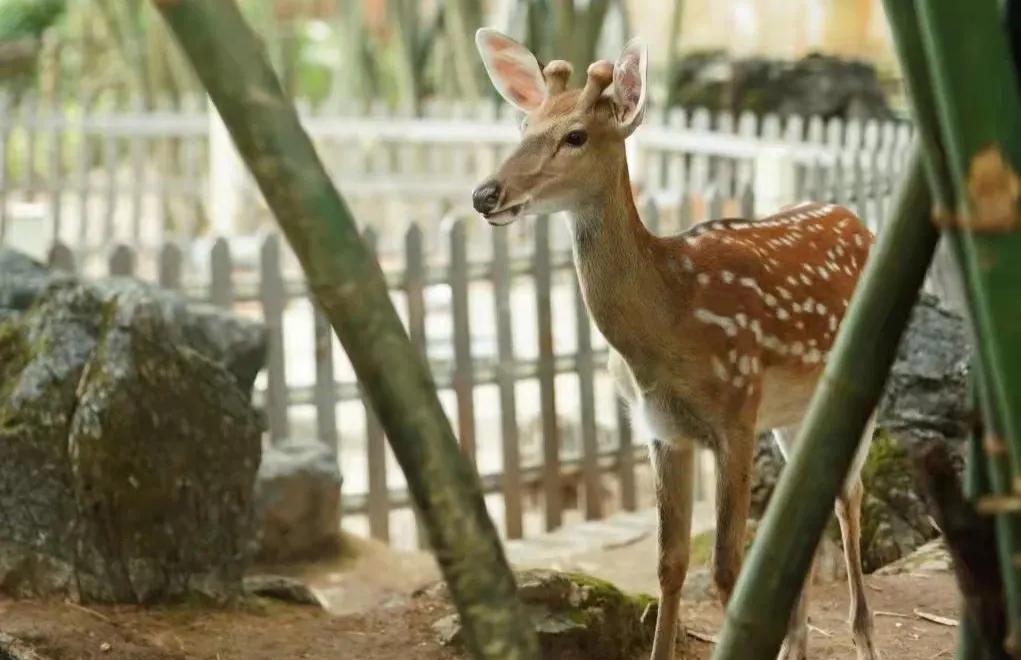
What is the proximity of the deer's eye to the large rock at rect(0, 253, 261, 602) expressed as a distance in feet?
4.32

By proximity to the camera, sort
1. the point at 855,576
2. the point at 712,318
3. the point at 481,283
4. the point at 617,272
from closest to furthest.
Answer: the point at 617,272
the point at 712,318
the point at 855,576
the point at 481,283

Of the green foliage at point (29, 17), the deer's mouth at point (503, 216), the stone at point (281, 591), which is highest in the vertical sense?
the green foliage at point (29, 17)

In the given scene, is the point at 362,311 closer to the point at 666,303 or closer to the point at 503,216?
the point at 503,216

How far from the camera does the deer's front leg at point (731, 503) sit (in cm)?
327

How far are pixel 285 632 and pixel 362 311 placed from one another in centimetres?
240

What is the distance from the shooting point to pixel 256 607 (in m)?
3.87

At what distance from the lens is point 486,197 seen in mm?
2877

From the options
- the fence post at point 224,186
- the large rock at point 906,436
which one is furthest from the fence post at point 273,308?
the fence post at point 224,186

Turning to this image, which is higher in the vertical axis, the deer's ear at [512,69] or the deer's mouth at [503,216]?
the deer's ear at [512,69]

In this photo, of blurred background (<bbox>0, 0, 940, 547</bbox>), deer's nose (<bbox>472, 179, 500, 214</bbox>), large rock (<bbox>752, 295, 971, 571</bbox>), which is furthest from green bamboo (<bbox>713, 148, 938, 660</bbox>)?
blurred background (<bbox>0, 0, 940, 547</bbox>)

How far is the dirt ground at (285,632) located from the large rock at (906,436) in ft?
2.49

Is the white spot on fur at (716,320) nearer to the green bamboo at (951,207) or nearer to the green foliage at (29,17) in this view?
the green bamboo at (951,207)

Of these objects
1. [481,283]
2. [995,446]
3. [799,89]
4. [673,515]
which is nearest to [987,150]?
[995,446]

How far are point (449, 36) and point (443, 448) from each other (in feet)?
43.2
